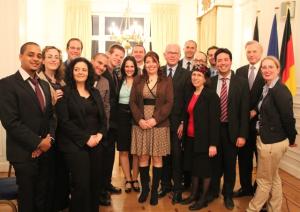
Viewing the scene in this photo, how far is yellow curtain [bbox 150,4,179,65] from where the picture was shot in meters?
9.10

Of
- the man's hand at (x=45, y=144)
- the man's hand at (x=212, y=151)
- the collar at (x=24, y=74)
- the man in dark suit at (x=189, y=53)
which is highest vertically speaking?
the man in dark suit at (x=189, y=53)

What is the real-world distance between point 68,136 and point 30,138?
44 cm

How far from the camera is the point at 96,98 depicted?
2.82 m

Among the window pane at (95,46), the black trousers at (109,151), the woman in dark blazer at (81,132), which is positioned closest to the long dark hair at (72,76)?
the woman in dark blazer at (81,132)

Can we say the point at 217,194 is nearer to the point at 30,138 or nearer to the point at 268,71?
the point at 268,71

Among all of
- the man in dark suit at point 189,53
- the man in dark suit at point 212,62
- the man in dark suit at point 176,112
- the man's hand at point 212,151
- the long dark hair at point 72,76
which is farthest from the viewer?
the man in dark suit at point 189,53

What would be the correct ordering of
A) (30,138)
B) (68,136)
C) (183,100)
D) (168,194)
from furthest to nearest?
(168,194) < (183,100) < (68,136) < (30,138)

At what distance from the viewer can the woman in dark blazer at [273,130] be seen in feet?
9.23

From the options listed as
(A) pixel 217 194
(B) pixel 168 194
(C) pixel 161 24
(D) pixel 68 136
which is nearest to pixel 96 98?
(D) pixel 68 136

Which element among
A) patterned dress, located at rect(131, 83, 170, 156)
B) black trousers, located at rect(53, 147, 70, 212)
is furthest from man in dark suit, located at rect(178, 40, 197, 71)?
black trousers, located at rect(53, 147, 70, 212)

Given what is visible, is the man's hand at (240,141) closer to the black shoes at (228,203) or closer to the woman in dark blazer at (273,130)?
the woman in dark blazer at (273,130)

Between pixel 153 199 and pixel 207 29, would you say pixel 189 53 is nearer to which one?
pixel 153 199

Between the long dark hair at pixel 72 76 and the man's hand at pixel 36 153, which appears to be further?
the long dark hair at pixel 72 76

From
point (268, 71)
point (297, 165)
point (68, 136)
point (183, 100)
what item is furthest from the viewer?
point (297, 165)
